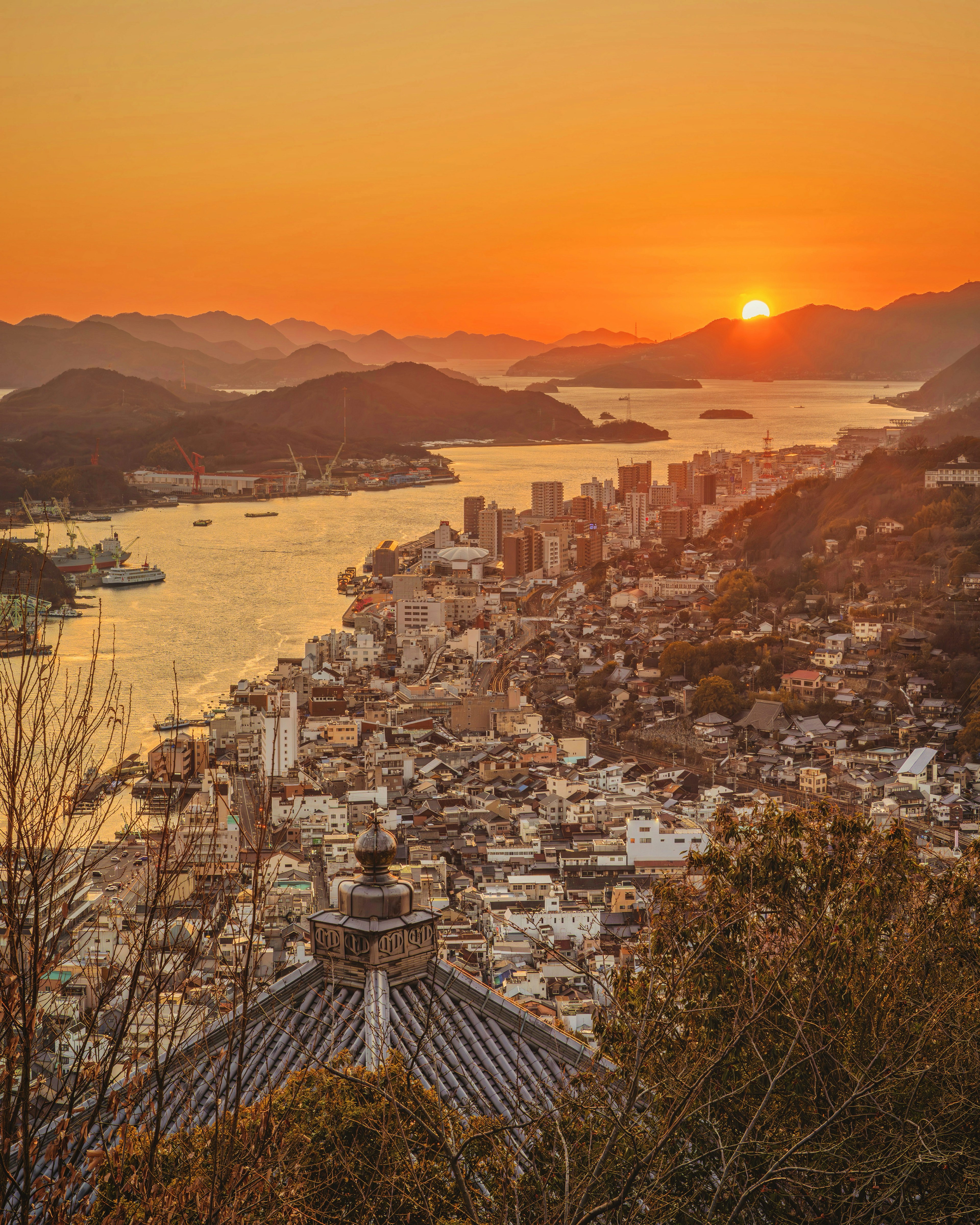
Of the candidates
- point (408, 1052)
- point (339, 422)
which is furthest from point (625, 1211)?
point (339, 422)

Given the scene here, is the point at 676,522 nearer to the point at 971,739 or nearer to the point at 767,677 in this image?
the point at 767,677

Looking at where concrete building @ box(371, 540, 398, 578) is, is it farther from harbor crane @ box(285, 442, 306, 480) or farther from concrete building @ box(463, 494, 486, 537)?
harbor crane @ box(285, 442, 306, 480)

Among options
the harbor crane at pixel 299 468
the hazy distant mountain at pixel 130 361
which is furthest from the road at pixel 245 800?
the hazy distant mountain at pixel 130 361

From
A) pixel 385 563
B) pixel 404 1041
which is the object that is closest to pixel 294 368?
pixel 385 563

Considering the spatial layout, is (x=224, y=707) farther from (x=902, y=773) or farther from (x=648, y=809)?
(x=902, y=773)

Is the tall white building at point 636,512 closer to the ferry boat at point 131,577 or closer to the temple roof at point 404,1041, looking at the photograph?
the ferry boat at point 131,577

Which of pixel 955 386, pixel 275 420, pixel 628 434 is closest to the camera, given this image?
pixel 955 386
